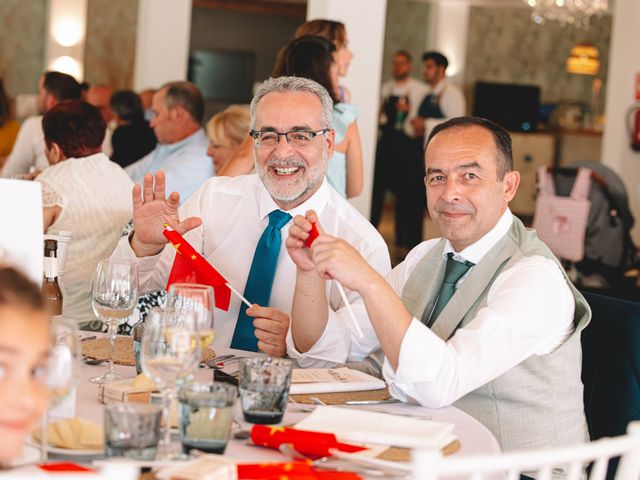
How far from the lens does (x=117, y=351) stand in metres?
2.43

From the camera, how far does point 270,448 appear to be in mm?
1734

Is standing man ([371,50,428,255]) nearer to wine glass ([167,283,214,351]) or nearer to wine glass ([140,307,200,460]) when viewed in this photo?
wine glass ([167,283,214,351])

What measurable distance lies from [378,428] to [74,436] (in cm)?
52

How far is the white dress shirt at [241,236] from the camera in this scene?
3.01m

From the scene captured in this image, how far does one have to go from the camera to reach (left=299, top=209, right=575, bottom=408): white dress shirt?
2.10 metres

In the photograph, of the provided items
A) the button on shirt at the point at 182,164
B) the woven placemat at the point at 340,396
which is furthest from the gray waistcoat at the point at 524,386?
the button on shirt at the point at 182,164

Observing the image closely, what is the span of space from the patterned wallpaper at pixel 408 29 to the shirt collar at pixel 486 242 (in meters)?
12.9

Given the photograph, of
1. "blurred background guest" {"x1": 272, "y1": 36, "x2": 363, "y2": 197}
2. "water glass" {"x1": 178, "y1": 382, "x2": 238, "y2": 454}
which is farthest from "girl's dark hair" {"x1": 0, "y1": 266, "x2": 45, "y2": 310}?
"blurred background guest" {"x1": 272, "y1": 36, "x2": 363, "y2": 197}

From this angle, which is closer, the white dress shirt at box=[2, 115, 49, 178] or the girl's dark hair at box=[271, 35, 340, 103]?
the girl's dark hair at box=[271, 35, 340, 103]

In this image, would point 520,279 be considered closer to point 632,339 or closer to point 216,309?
point 632,339

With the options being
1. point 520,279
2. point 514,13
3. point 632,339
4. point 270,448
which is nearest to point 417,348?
point 520,279

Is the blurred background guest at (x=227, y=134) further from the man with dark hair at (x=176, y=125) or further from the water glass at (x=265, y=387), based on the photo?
the water glass at (x=265, y=387)

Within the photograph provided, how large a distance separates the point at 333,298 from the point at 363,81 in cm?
328

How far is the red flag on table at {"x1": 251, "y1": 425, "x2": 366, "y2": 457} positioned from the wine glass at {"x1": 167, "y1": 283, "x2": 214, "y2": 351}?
25cm
